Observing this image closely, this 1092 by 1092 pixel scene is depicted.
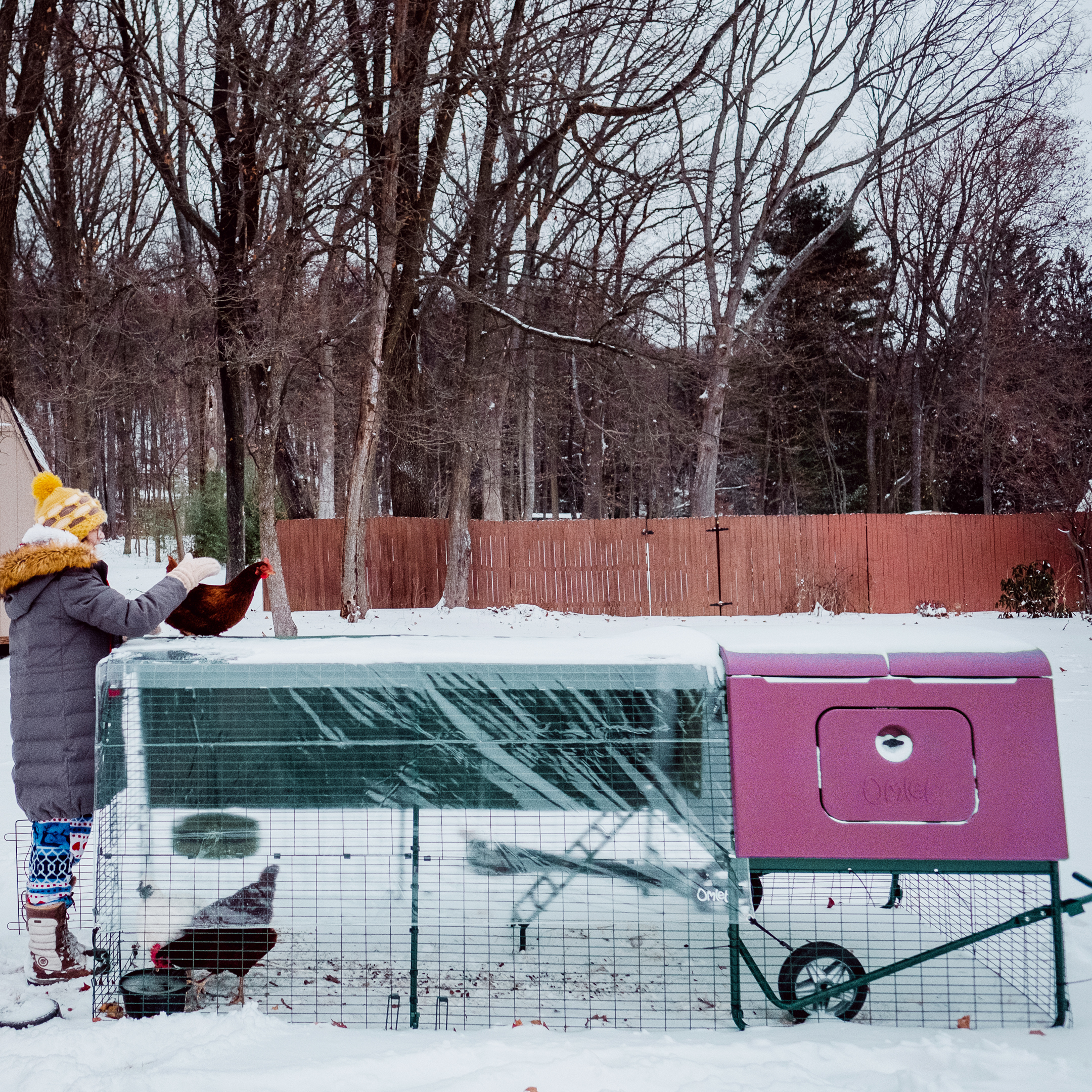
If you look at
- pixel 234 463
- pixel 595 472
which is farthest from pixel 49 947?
pixel 595 472

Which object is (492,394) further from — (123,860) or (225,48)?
(123,860)

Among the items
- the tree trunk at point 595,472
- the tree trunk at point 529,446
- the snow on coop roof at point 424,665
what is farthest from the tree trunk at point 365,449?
the tree trunk at point 595,472

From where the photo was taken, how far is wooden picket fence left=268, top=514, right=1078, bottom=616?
59.9ft

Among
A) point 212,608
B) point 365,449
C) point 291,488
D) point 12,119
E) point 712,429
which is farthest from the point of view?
point 712,429

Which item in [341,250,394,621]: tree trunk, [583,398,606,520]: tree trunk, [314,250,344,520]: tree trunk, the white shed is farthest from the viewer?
[583,398,606,520]: tree trunk

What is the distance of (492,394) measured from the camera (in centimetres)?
1969

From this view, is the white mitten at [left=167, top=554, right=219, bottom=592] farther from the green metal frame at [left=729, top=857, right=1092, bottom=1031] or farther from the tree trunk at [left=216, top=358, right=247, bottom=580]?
the tree trunk at [left=216, top=358, right=247, bottom=580]

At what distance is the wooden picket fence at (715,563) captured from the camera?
1825cm

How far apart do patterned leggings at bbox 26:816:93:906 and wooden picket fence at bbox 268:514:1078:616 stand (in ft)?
48.5

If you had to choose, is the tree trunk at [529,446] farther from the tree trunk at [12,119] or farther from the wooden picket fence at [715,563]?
the tree trunk at [12,119]

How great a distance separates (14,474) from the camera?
36.4ft

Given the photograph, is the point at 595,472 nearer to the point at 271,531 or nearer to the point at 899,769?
the point at 271,531

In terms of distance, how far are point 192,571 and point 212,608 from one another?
0.25 m

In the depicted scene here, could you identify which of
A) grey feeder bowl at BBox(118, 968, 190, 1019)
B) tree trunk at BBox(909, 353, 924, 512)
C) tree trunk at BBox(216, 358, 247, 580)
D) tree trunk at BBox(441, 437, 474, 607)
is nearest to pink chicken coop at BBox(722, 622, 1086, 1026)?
grey feeder bowl at BBox(118, 968, 190, 1019)
